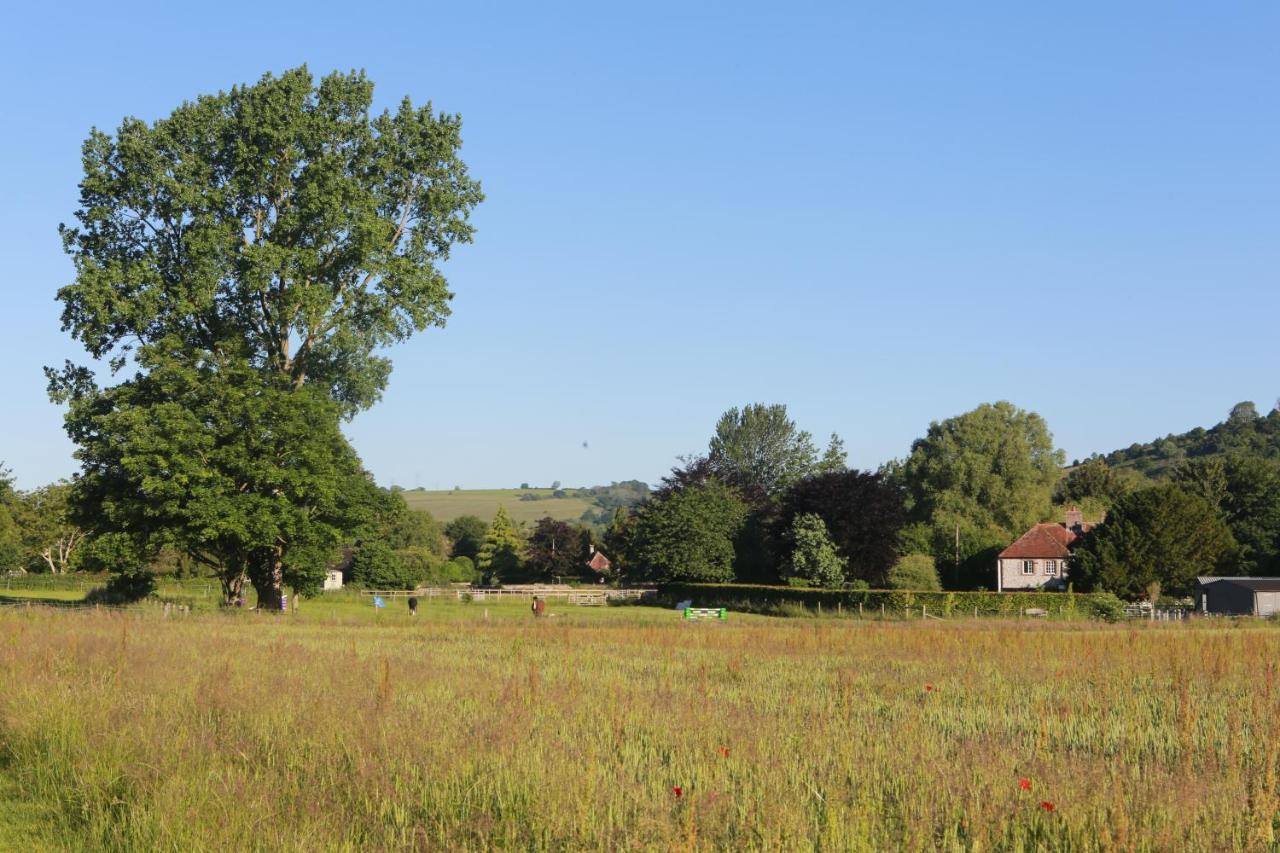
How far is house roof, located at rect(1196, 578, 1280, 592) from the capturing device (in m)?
59.7

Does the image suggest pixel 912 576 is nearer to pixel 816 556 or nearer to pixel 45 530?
pixel 816 556

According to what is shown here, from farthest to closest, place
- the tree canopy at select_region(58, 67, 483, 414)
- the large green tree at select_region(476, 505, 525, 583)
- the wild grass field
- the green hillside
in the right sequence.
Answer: the green hillside < the large green tree at select_region(476, 505, 525, 583) < the tree canopy at select_region(58, 67, 483, 414) < the wild grass field

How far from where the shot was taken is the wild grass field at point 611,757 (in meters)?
8.00

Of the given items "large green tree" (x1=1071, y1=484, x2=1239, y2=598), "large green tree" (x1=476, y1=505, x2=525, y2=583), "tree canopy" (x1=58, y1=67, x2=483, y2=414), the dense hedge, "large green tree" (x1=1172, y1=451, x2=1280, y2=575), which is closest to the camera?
"tree canopy" (x1=58, y1=67, x2=483, y2=414)

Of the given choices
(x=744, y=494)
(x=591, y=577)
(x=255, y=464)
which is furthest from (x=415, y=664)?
(x=591, y=577)

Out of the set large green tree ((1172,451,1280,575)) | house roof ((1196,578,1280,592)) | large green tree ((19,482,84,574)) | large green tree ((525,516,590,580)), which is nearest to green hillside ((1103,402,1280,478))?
large green tree ((1172,451,1280,575))

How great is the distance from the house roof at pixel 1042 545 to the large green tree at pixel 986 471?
732 cm

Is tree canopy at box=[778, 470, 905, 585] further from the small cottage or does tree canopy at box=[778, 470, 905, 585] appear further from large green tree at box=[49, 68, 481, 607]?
the small cottage

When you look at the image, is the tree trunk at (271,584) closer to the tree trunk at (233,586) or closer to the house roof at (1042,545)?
the tree trunk at (233,586)

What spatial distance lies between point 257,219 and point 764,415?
99.5 m

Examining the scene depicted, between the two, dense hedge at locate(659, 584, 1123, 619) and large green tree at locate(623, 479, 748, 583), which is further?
large green tree at locate(623, 479, 748, 583)

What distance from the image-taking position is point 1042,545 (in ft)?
282

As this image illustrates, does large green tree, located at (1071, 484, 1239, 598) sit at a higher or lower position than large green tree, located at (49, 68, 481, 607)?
lower

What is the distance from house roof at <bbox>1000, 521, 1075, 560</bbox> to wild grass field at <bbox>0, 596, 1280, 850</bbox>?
67261mm
